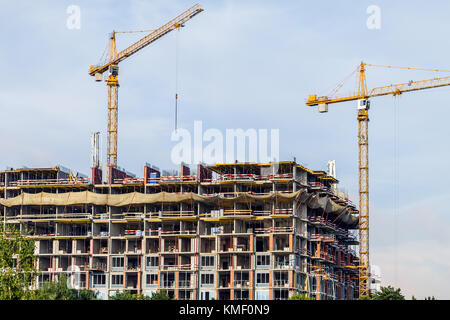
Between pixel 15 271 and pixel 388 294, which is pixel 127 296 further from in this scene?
pixel 15 271

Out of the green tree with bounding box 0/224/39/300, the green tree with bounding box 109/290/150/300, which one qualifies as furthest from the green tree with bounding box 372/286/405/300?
the green tree with bounding box 0/224/39/300

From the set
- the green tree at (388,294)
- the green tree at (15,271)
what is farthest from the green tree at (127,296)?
the green tree at (15,271)

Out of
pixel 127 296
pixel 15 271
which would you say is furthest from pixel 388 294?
pixel 15 271

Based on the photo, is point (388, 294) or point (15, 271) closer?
point (15, 271)

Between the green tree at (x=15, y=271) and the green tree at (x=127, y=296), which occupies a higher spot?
the green tree at (x=15, y=271)

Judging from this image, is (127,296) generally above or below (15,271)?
below

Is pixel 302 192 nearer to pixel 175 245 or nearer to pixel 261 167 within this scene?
pixel 261 167

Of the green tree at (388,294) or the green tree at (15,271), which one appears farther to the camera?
the green tree at (388,294)

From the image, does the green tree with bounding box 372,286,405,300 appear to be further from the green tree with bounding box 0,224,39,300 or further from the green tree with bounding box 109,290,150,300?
the green tree with bounding box 0,224,39,300

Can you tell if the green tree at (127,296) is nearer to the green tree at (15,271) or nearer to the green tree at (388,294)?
the green tree at (388,294)
